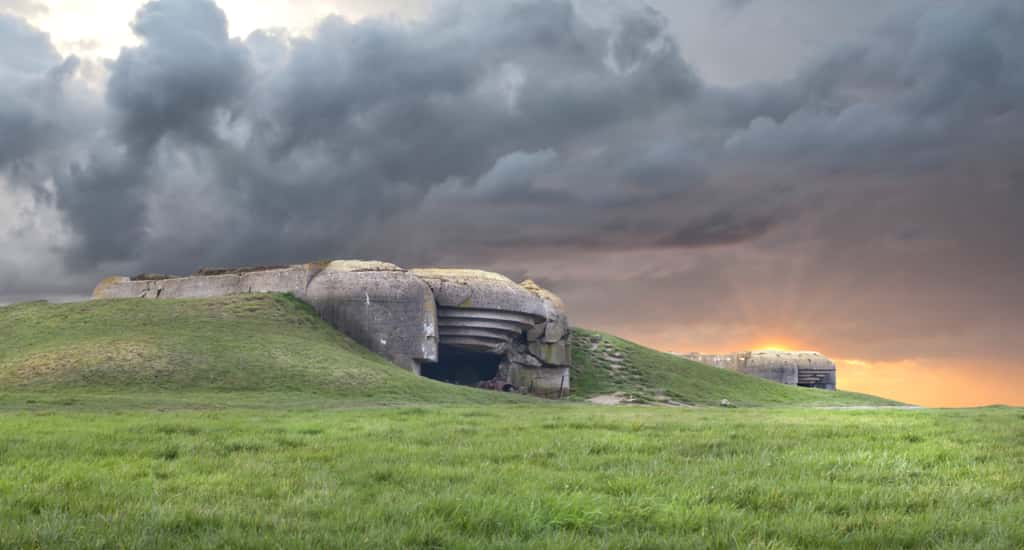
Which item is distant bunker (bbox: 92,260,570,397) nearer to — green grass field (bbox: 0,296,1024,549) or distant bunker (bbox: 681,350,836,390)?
green grass field (bbox: 0,296,1024,549)

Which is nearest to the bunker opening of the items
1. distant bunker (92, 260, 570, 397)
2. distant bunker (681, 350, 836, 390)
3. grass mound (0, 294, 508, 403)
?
distant bunker (92, 260, 570, 397)

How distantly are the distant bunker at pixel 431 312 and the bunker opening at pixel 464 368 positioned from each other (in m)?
0.06

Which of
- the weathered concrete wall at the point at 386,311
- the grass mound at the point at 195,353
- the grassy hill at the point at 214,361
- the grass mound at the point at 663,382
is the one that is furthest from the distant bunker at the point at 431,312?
the grass mound at the point at 663,382

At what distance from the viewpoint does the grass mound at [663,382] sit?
44156 mm

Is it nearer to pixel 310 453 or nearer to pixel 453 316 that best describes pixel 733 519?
pixel 310 453

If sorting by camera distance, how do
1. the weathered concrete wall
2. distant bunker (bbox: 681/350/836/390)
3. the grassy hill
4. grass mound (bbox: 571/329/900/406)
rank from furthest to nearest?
distant bunker (bbox: 681/350/836/390) < grass mound (bbox: 571/329/900/406) < the weathered concrete wall < the grassy hill

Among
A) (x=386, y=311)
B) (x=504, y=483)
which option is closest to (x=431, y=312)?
(x=386, y=311)

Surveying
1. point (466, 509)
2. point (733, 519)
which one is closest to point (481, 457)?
point (466, 509)

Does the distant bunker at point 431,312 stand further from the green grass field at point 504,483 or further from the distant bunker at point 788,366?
the distant bunker at point 788,366

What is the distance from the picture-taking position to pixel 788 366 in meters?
66.9

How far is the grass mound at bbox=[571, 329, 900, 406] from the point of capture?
4416 centimetres

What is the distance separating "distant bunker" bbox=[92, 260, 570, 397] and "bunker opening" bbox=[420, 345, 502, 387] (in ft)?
0.18

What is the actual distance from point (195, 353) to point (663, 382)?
2568cm

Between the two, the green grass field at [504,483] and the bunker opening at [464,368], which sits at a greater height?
the bunker opening at [464,368]
